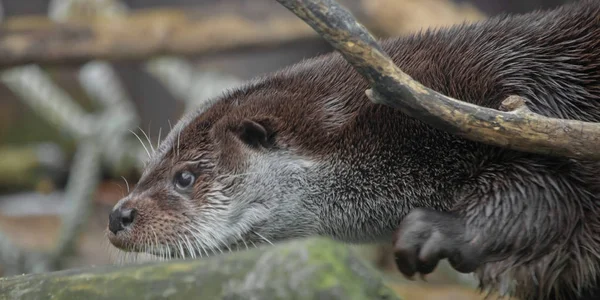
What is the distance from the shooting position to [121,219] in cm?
294

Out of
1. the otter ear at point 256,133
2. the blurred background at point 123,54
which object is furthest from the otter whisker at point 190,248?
the blurred background at point 123,54

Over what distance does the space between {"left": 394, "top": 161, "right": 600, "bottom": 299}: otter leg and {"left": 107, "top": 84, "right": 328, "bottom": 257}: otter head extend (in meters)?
0.52

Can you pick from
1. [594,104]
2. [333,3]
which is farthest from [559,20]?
[333,3]

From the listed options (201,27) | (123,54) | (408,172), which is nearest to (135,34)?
(123,54)

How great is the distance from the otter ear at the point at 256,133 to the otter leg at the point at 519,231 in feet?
2.11

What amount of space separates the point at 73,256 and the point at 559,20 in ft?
14.2

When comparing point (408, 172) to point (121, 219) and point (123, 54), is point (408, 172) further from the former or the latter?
point (123, 54)

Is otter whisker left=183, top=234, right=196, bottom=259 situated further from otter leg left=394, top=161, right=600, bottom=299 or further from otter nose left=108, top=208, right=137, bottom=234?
otter leg left=394, top=161, right=600, bottom=299

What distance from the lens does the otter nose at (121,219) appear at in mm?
2932

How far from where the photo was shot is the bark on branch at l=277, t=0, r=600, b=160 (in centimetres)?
236

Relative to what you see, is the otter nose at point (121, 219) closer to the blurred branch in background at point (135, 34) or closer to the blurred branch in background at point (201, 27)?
the blurred branch in background at point (135, 34)

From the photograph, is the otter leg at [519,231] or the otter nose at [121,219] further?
the otter nose at [121,219]

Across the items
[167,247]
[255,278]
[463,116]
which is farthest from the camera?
[167,247]

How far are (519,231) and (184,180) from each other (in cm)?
112
